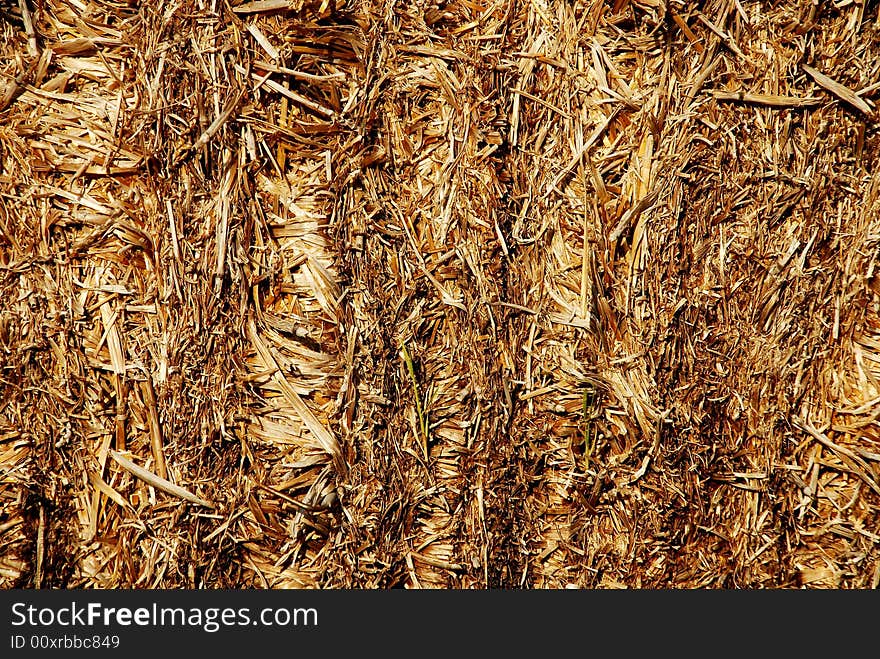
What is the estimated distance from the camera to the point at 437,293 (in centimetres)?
148

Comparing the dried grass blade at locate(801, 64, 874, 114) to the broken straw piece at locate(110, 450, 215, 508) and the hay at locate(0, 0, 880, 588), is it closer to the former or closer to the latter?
the hay at locate(0, 0, 880, 588)

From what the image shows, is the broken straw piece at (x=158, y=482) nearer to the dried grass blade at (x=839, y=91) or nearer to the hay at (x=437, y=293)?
the hay at (x=437, y=293)

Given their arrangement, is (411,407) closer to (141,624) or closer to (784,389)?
(141,624)

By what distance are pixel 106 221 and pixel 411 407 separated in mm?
764

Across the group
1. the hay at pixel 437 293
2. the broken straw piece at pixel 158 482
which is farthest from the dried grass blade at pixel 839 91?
the broken straw piece at pixel 158 482

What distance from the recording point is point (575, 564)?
4.97ft

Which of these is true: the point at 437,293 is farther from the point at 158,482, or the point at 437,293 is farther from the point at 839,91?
the point at 839,91

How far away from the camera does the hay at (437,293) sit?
4.72ft

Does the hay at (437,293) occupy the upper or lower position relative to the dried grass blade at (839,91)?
lower

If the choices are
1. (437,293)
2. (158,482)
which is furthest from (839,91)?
(158,482)

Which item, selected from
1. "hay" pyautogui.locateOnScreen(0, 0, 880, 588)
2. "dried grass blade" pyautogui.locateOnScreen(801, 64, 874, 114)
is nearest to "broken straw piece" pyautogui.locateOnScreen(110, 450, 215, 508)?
"hay" pyautogui.locateOnScreen(0, 0, 880, 588)

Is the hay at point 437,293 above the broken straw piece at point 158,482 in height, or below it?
above

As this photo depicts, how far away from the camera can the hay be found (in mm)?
1438

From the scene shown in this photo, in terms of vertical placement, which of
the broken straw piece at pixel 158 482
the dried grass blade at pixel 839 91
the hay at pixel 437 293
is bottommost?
the broken straw piece at pixel 158 482
